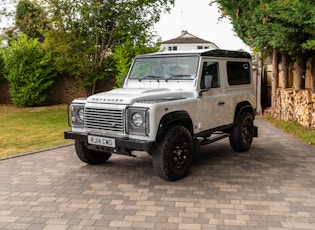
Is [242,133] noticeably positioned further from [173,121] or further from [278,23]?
[278,23]

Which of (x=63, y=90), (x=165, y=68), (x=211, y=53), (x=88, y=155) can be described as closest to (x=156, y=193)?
(x=88, y=155)

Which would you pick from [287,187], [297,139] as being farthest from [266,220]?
[297,139]

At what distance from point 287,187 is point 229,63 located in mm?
2856

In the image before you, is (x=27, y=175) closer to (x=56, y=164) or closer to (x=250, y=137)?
(x=56, y=164)

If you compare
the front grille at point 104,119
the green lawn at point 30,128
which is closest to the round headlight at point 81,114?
the front grille at point 104,119

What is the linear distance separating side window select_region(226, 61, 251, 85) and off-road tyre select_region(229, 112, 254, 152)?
750mm

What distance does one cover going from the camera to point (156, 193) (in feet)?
16.1

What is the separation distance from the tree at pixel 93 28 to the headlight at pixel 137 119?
1019 cm

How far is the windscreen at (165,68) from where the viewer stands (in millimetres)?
6070

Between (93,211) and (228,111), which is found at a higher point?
(228,111)

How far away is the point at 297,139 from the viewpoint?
28.7 feet

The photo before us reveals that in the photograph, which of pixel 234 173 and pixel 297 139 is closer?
pixel 234 173

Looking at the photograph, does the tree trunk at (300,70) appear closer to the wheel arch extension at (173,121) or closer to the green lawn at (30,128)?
the wheel arch extension at (173,121)

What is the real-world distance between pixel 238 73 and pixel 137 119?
3.22 metres
